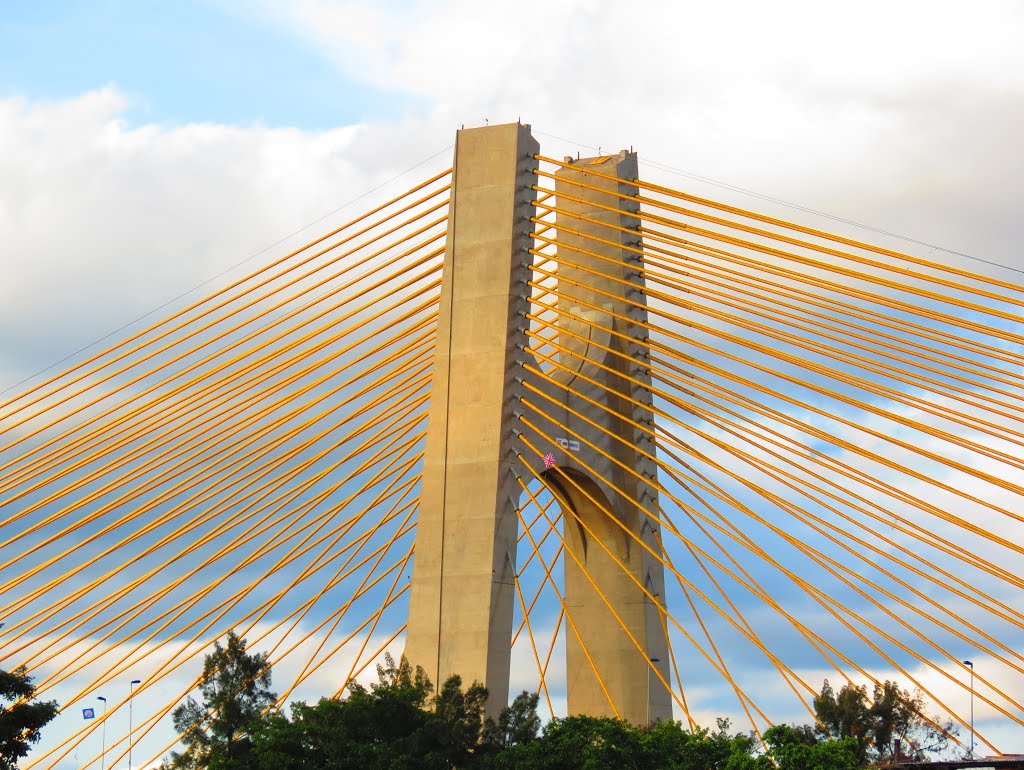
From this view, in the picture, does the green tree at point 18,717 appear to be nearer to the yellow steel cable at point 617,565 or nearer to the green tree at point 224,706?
the green tree at point 224,706

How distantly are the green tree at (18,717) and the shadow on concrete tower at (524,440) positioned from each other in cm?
808

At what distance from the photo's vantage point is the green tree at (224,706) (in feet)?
122

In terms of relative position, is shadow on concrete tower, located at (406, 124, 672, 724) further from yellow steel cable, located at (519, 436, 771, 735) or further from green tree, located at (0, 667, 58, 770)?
green tree, located at (0, 667, 58, 770)

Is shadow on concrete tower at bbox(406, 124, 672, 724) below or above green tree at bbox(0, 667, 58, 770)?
above

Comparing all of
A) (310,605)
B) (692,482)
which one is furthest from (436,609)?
(692,482)

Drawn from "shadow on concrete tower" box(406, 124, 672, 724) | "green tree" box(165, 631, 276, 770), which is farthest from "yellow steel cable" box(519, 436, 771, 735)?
"green tree" box(165, 631, 276, 770)

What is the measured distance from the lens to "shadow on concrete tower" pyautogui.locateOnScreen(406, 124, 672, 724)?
36375 millimetres

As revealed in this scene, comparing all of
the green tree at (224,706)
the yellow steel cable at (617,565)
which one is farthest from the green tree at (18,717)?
the yellow steel cable at (617,565)

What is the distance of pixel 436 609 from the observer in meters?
36.3

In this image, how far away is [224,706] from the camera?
37312 mm

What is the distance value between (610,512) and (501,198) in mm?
8435

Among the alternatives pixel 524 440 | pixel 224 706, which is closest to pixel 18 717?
pixel 224 706

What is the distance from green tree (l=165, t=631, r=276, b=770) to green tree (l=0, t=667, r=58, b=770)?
116 inches

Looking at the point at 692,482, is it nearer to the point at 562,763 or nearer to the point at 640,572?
the point at 640,572
